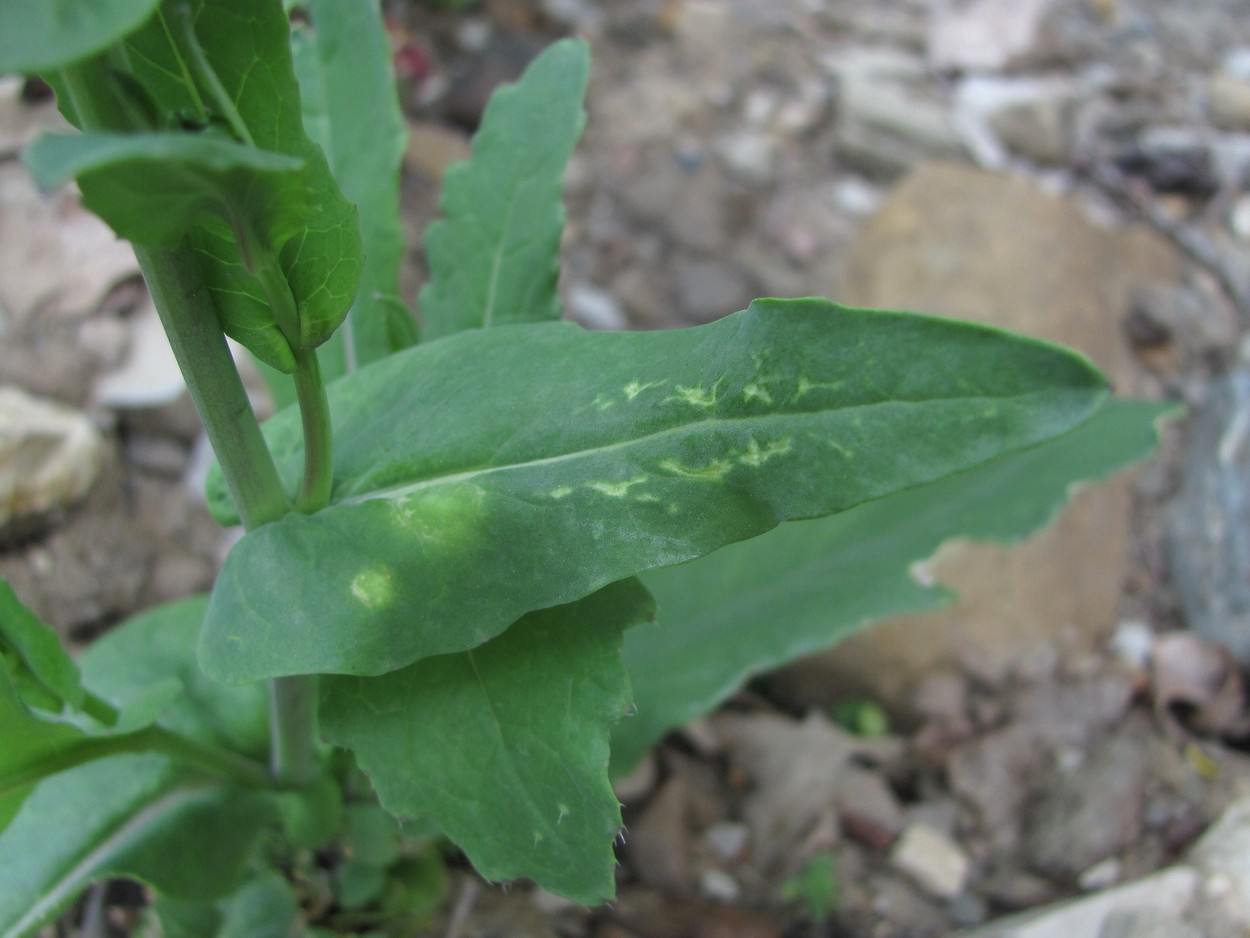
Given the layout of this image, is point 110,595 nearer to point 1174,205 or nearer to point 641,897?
point 641,897

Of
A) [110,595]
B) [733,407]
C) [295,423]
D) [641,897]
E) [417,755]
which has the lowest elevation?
[641,897]

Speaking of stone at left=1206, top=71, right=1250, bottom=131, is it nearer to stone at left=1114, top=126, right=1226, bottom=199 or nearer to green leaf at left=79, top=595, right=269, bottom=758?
stone at left=1114, top=126, right=1226, bottom=199

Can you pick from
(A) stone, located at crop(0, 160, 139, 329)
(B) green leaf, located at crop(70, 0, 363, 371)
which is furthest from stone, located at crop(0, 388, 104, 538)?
(B) green leaf, located at crop(70, 0, 363, 371)

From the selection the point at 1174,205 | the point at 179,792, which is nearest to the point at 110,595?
the point at 179,792

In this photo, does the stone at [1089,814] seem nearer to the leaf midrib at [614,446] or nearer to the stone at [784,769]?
the stone at [784,769]

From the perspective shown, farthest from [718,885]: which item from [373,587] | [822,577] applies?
[373,587]

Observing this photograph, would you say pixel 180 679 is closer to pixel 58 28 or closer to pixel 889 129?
pixel 58 28
